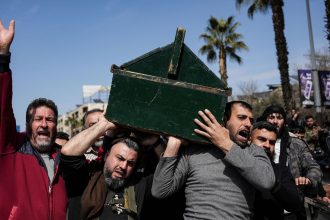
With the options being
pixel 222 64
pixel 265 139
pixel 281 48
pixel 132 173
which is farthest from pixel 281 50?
pixel 132 173

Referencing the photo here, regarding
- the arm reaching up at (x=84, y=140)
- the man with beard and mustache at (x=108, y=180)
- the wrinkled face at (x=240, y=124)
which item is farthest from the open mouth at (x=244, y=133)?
the arm reaching up at (x=84, y=140)

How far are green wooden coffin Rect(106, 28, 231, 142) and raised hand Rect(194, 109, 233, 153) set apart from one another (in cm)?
4

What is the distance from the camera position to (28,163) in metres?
2.60

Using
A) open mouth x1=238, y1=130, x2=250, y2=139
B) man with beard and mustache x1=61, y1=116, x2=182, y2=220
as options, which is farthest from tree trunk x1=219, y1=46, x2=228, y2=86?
man with beard and mustache x1=61, y1=116, x2=182, y2=220

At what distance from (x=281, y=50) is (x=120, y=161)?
12.6 metres

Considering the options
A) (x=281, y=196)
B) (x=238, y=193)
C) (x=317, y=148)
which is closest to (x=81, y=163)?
(x=238, y=193)

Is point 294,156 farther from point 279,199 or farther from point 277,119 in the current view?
point 279,199

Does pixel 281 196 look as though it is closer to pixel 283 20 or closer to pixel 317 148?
pixel 317 148

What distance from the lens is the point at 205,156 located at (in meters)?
2.58

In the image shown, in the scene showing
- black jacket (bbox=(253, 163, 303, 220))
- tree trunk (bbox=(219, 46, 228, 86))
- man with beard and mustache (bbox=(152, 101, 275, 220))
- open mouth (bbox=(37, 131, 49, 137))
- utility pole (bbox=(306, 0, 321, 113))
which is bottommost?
black jacket (bbox=(253, 163, 303, 220))

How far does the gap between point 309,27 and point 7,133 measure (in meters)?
13.7

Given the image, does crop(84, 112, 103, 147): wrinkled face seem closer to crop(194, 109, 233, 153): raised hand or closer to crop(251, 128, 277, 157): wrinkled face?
crop(251, 128, 277, 157): wrinkled face

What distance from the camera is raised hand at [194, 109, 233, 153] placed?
2404 mm

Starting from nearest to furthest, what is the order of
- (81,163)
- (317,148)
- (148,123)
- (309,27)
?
(148,123) → (81,163) → (317,148) → (309,27)
